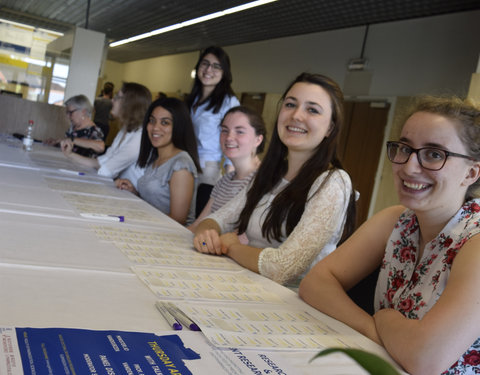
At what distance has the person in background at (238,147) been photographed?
259 cm

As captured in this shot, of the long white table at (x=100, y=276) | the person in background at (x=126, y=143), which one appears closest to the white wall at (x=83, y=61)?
the person in background at (x=126, y=143)

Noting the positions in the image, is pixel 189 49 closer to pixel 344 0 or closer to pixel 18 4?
pixel 18 4

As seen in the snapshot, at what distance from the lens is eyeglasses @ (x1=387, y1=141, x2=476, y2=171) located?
1091mm

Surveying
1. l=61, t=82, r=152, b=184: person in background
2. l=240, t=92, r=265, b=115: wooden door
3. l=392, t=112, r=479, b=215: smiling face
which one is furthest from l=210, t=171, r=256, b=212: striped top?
l=240, t=92, r=265, b=115: wooden door

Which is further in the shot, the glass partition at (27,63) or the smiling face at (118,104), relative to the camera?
the glass partition at (27,63)

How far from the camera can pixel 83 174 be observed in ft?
10.8

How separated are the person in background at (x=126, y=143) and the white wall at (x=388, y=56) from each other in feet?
10.6

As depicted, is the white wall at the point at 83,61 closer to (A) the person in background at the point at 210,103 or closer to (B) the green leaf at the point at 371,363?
(A) the person in background at the point at 210,103

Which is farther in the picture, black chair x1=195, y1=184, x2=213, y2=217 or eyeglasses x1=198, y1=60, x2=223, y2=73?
eyeglasses x1=198, y1=60, x2=223, y2=73

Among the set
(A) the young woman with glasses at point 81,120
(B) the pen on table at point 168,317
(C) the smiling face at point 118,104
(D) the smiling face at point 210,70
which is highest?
(D) the smiling face at point 210,70

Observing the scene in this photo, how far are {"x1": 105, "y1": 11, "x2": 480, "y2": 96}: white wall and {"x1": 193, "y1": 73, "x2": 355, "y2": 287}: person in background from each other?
360 centimetres

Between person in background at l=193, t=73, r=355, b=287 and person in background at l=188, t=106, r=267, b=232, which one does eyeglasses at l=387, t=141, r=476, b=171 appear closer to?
person in background at l=193, t=73, r=355, b=287

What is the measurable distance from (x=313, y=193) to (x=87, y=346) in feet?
3.64

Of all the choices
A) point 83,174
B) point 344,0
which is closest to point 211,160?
point 83,174
